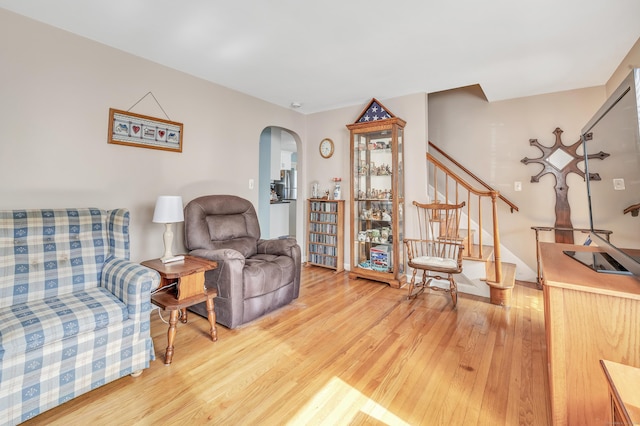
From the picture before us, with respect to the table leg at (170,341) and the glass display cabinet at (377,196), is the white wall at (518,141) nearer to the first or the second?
the glass display cabinet at (377,196)

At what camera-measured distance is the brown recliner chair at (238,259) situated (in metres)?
2.30

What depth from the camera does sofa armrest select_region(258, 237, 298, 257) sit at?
2.88 metres

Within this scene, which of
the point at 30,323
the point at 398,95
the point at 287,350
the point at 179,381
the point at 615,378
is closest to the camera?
the point at 615,378

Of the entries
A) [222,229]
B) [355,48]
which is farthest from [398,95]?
[222,229]

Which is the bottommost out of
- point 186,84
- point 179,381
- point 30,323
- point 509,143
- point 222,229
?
point 179,381

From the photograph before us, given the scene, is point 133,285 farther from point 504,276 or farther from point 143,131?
point 504,276

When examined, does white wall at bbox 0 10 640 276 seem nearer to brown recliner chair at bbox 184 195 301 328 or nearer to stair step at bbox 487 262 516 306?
brown recliner chair at bbox 184 195 301 328

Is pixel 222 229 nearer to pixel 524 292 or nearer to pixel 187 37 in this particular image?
pixel 187 37

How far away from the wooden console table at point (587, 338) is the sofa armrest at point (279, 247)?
2114 mm

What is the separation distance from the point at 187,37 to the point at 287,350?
103 inches

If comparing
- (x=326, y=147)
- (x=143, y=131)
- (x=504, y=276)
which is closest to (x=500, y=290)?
(x=504, y=276)

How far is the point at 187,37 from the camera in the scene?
2326 mm

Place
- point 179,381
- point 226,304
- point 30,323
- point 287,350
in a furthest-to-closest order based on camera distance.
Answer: point 226,304, point 287,350, point 179,381, point 30,323

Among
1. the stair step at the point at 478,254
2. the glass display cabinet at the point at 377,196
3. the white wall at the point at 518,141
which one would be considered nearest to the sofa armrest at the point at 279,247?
the glass display cabinet at the point at 377,196
